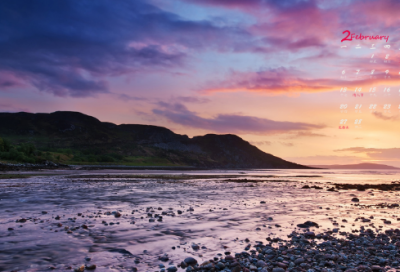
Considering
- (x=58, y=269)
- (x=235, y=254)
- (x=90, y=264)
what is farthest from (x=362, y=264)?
(x=58, y=269)

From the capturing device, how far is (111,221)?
14562 mm

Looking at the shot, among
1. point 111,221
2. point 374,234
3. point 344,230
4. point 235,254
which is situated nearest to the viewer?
point 235,254

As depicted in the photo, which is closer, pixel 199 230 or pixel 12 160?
pixel 199 230

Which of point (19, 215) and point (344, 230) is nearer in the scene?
point (344, 230)

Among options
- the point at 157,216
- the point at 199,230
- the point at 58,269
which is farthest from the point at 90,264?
the point at 157,216

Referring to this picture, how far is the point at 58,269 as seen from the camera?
26.0 ft

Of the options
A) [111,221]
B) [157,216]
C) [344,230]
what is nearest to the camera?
[344,230]

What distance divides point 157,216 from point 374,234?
11807 mm

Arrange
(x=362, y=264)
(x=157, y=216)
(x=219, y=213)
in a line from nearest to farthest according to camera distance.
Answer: (x=362, y=264) → (x=157, y=216) → (x=219, y=213)

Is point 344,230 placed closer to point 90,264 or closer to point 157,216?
point 157,216

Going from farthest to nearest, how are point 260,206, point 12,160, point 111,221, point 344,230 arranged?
point 12,160
point 260,206
point 111,221
point 344,230

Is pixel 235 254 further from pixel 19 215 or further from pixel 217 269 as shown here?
pixel 19 215

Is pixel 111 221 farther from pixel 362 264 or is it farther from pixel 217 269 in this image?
pixel 362 264

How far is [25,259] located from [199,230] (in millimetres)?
7359
